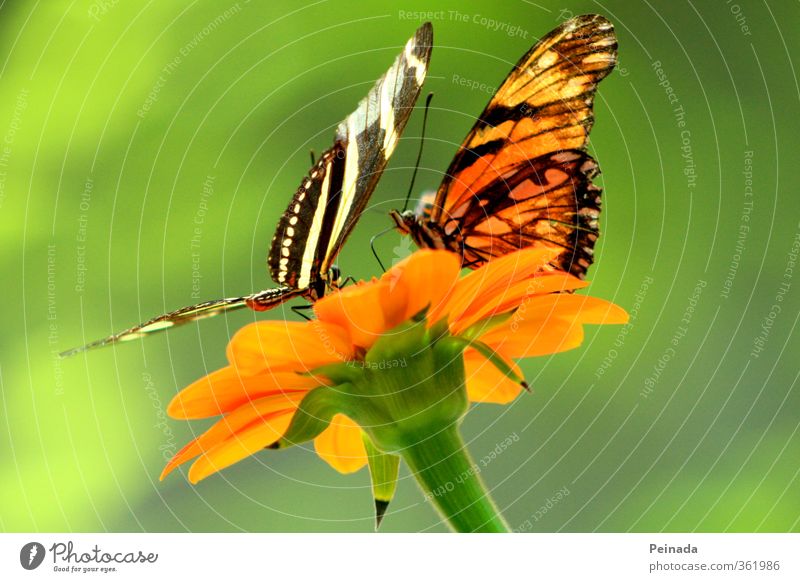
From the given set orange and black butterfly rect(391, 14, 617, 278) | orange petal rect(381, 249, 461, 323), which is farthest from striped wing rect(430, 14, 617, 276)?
orange petal rect(381, 249, 461, 323)

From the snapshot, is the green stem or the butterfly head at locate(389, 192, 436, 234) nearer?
the green stem

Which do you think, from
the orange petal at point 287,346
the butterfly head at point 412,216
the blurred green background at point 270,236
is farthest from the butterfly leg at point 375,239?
the orange petal at point 287,346

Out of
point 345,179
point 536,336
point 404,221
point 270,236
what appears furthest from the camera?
point 270,236

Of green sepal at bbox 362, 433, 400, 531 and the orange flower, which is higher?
the orange flower

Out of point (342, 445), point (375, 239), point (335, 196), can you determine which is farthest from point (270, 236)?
point (342, 445)

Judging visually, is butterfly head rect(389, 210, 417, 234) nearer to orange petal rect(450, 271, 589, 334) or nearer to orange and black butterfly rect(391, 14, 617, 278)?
orange and black butterfly rect(391, 14, 617, 278)

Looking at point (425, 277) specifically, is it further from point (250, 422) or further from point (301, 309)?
point (301, 309)

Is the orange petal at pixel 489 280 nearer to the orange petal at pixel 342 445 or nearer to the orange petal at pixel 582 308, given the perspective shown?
the orange petal at pixel 582 308
